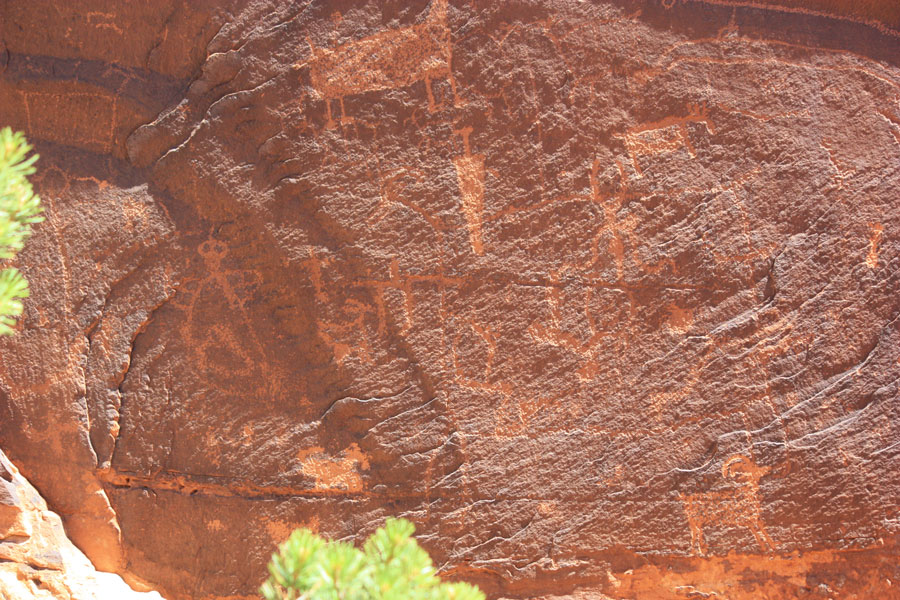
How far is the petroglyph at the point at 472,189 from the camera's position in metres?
2.30

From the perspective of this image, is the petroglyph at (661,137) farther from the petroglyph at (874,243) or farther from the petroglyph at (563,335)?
the petroglyph at (874,243)

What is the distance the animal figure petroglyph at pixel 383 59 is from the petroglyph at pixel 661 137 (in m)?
0.66

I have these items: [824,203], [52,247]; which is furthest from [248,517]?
[824,203]

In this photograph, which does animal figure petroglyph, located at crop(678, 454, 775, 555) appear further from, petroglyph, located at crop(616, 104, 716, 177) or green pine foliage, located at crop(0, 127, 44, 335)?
green pine foliage, located at crop(0, 127, 44, 335)

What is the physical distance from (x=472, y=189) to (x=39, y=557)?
1.82 m

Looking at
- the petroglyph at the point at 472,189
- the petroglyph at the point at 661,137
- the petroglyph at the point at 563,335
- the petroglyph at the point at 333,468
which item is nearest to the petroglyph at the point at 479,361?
the petroglyph at the point at 563,335

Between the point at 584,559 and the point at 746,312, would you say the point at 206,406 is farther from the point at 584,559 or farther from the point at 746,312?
the point at 746,312

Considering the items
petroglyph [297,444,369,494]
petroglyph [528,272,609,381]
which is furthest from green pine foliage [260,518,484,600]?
petroglyph [528,272,609,381]

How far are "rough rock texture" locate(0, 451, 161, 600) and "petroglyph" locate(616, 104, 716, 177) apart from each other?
7.07ft

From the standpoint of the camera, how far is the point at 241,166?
230 cm

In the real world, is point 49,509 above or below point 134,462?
below

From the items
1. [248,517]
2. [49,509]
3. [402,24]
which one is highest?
[402,24]

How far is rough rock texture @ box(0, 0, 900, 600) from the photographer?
2.29 metres

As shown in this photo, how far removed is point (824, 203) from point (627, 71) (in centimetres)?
78
